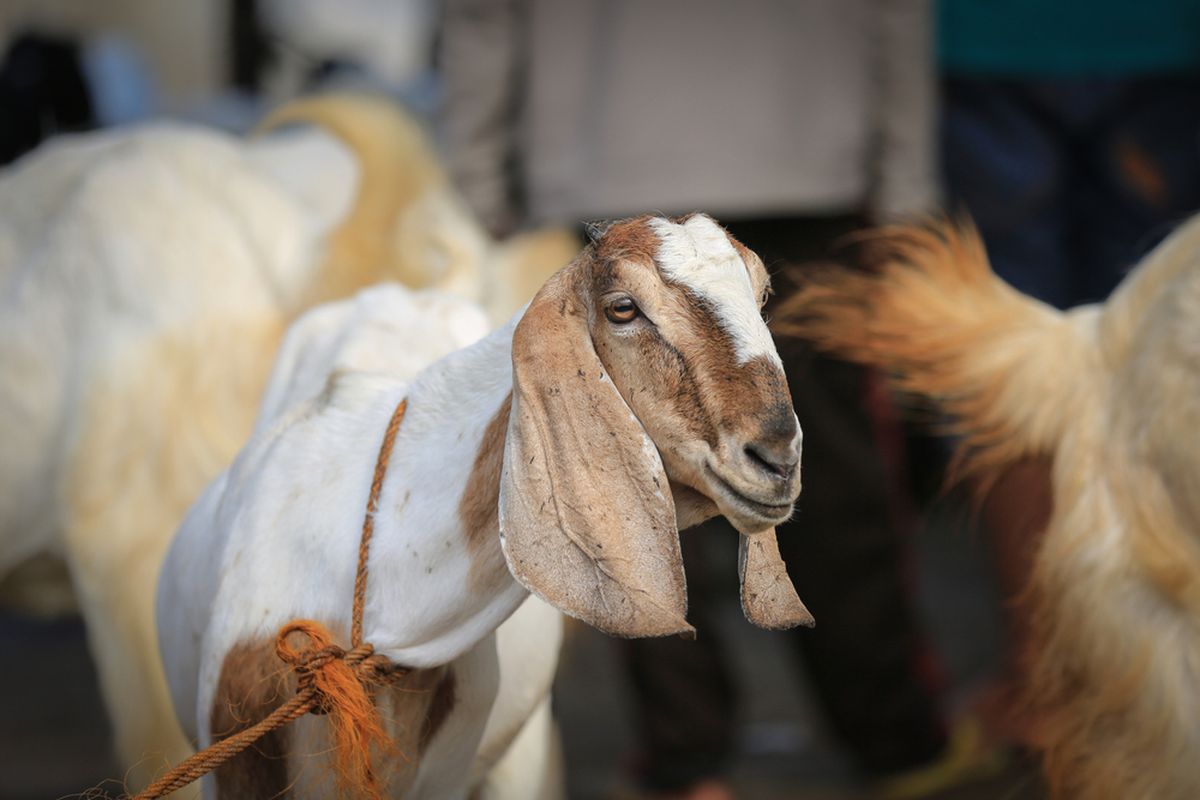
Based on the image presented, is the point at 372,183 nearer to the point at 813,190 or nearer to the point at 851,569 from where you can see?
the point at 813,190

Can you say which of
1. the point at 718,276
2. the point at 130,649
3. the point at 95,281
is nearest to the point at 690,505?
the point at 718,276

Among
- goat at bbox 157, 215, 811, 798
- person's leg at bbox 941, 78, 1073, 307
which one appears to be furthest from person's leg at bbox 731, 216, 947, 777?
goat at bbox 157, 215, 811, 798

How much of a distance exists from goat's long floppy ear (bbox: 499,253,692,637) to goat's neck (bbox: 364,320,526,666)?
0.11 metres

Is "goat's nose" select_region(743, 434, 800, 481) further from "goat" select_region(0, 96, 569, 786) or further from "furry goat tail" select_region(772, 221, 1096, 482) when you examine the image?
"goat" select_region(0, 96, 569, 786)

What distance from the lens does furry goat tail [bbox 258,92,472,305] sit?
8.29 ft

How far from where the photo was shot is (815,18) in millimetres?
2641

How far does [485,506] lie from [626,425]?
0.65ft

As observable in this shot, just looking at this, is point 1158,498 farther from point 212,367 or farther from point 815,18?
point 212,367

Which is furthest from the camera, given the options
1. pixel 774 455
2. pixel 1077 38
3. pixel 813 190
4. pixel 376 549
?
pixel 1077 38

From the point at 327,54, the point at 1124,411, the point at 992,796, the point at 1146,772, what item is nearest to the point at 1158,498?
the point at 1124,411

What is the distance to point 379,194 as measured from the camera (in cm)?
265

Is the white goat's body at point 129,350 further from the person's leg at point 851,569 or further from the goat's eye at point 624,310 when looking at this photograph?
the goat's eye at point 624,310

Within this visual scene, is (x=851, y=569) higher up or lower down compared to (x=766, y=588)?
lower down

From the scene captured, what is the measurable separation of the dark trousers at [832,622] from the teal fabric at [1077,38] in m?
0.64
